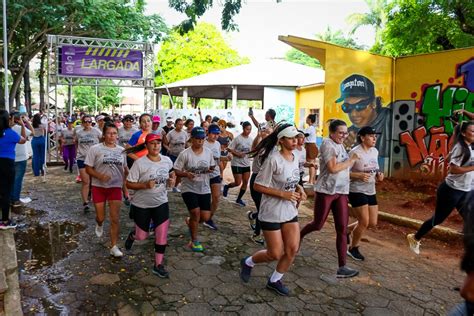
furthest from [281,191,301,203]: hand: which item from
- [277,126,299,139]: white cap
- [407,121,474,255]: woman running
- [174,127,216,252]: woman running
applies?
[407,121,474,255]: woman running

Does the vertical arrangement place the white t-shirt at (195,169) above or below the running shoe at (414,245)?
above

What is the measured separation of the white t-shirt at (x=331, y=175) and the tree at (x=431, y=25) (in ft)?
30.6

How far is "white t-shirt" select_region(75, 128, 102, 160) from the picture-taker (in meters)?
8.36

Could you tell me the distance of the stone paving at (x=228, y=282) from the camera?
3947 mm

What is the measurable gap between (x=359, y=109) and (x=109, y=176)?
25.4 ft

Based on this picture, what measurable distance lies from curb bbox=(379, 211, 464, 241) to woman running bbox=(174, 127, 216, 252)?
3.80m

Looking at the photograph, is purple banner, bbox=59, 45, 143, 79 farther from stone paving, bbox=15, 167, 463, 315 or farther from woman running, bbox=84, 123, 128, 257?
woman running, bbox=84, 123, 128, 257

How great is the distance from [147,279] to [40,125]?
7931 mm

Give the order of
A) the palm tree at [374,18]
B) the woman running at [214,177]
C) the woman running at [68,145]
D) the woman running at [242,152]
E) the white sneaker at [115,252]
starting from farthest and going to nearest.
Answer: the palm tree at [374,18] → the woman running at [68,145] → the woman running at [242,152] → the woman running at [214,177] → the white sneaker at [115,252]

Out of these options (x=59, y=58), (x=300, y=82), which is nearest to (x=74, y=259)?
(x=59, y=58)

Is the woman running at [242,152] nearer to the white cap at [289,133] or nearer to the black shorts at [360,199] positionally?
the black shorts at [360,199]

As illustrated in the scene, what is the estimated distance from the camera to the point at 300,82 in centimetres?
2120

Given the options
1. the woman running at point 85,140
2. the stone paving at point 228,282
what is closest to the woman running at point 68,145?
the woman running at point 85,140

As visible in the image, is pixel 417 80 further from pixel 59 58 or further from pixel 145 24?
pixel 145 24
